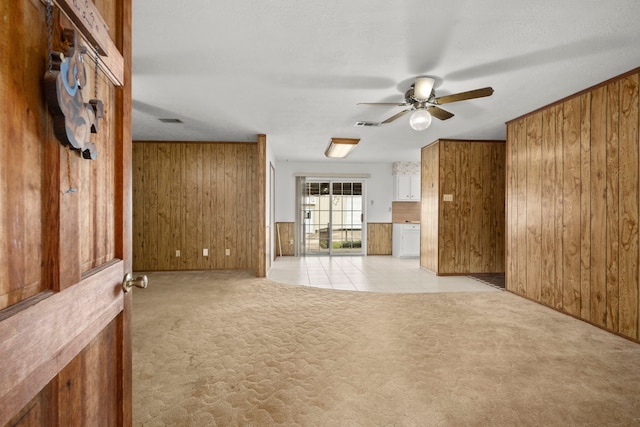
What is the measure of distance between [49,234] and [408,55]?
105 inches

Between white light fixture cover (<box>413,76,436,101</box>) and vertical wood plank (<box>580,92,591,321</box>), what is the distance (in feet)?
5.91

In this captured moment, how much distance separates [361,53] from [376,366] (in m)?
2.50

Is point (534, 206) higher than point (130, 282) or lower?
higher

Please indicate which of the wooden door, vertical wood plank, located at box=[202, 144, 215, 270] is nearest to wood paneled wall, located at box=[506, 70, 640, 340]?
the wooden door

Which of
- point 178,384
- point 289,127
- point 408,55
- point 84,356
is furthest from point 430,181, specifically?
point 84,356

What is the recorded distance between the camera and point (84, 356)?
84 centimetres

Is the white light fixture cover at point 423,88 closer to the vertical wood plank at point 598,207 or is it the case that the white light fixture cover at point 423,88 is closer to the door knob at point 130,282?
the vertical wood plank at point 598,207

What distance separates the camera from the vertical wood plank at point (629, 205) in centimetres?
286

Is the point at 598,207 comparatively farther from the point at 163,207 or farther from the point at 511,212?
the point at 163,207

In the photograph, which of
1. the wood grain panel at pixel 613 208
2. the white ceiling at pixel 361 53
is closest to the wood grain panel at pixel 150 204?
the white ceiling at pixel 361 53

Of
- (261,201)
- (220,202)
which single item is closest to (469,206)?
(261,201)

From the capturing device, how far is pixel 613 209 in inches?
120

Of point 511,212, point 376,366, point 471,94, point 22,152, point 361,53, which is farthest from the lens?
point 511,212

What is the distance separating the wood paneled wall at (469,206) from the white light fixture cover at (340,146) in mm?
1554
